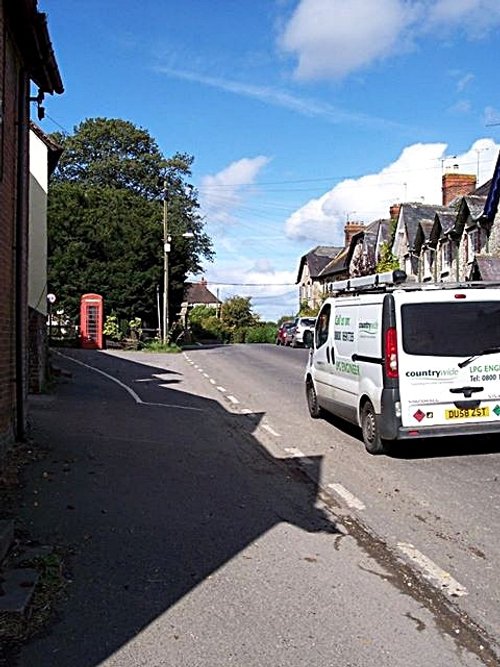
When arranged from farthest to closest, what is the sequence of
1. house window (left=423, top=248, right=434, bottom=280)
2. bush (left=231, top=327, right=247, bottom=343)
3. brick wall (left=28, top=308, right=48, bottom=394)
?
bush (left=231, top=327, right=247, bottom=343) → house window (left=423, top=248, right=434, bottom=280) → brick wall (left=28, top=308, right=48, bottom=394)

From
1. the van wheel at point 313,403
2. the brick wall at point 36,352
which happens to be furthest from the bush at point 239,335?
the van wheel at point 313,403

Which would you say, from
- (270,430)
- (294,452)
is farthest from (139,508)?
(270,430)

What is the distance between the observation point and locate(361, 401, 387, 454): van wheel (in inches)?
413

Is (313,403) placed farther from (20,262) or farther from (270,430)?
(20,262)

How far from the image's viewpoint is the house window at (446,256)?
122 ft

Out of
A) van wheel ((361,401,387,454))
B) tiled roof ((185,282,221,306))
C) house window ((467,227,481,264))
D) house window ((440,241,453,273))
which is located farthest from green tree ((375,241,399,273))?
tiled roof ((185,282,221,306))

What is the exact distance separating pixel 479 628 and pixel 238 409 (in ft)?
38.7

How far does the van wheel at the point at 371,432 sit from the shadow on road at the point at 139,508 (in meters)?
0.77

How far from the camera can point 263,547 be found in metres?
6.52

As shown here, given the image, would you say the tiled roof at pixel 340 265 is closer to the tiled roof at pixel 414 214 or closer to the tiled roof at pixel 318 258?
the tiled roof at pixel 318 258

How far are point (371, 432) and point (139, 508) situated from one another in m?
3.96

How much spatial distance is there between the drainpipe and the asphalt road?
2.55ft

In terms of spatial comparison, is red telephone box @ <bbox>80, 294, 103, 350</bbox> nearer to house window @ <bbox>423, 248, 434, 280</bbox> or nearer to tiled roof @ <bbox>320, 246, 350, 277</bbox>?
house window @ <bbox>423, 248, 434, 280</bbox>

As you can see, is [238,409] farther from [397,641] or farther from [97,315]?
[97,315]
